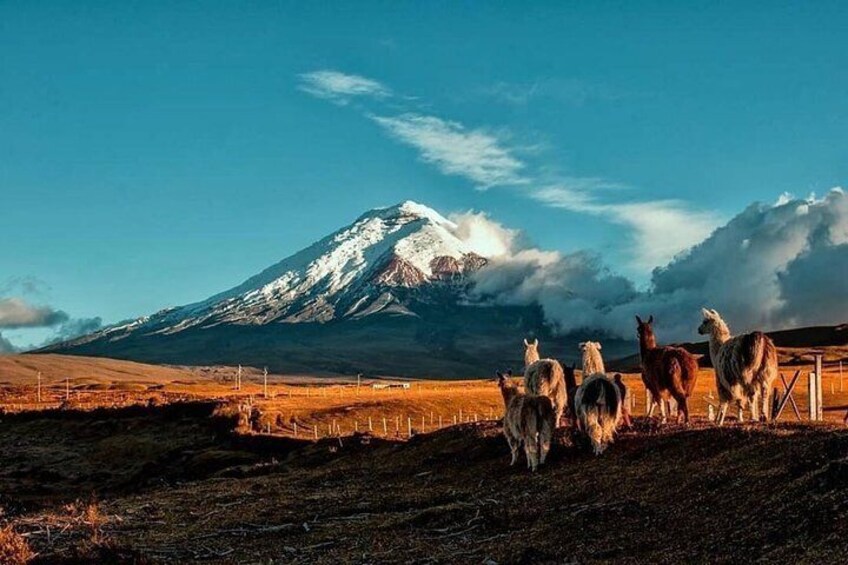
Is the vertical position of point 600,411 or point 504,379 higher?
point 504,379

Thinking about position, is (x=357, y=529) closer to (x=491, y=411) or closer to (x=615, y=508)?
(x=615, y=508)

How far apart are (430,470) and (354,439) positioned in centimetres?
1214

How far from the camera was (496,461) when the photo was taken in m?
24.1

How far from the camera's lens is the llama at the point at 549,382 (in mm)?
24422

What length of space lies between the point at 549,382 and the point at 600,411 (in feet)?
13.5

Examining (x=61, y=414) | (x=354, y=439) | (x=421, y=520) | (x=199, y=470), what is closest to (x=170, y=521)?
(x=421, y=520)

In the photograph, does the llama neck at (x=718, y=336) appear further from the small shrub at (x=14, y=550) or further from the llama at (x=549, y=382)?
the small shrub at (x=14, y=550)

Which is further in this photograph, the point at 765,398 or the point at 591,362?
the point at 591,362

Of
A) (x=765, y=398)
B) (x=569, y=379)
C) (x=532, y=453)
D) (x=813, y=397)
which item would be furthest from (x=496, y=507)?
(x=813, y=397)

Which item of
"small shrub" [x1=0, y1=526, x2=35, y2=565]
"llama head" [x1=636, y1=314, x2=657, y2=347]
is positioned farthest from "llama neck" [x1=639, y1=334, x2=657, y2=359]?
"small shrub" [x1=0, y1=526, x2=35, y2=565]

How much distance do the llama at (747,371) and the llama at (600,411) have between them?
93.0 inches

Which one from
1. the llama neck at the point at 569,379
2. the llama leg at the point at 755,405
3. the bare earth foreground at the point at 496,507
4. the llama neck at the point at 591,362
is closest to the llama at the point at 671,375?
the bare earth foreground at the point at 496,507

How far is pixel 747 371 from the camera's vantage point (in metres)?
20.3

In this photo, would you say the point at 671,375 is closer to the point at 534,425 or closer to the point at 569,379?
the point at 534,425
